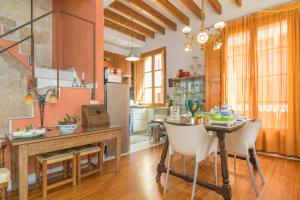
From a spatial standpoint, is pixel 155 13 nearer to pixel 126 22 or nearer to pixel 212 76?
pixel 126 22

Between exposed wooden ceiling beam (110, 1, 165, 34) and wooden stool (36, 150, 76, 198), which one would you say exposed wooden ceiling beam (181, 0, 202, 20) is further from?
wooden stool (36, 150, 76, 198)

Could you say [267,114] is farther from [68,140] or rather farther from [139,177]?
[68,140]

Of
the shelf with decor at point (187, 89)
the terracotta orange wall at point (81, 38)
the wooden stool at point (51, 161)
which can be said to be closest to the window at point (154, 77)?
the shelf with decor at point (187, 89)

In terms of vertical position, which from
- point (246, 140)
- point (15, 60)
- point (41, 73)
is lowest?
point (246, 140)

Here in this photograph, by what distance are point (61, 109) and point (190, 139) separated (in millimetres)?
2021

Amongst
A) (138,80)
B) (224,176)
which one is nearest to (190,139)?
(224,176)

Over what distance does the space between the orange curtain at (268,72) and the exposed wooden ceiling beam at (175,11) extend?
138 centimetres

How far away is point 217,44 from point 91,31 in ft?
7.52

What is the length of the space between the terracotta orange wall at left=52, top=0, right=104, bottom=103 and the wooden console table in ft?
3.13

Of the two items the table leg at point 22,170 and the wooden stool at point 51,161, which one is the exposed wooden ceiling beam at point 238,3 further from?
the table leg at point 22,170

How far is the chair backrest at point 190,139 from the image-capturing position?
6.19 feet

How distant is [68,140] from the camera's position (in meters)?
2.16

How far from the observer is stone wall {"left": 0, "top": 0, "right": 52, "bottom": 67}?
128 inches

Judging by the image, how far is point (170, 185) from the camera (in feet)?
7.68
